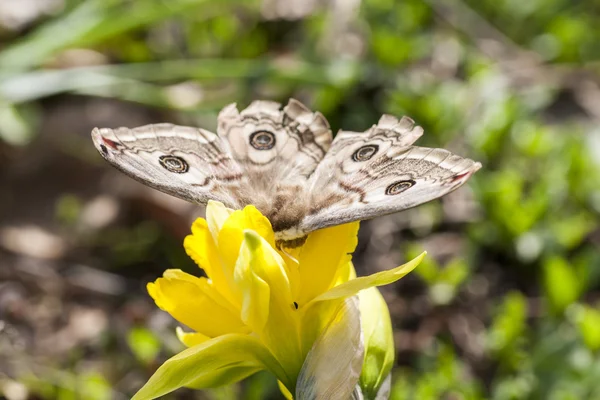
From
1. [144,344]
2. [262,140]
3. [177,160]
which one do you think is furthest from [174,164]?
[144,344]

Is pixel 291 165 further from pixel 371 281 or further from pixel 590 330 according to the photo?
pixel 590 330

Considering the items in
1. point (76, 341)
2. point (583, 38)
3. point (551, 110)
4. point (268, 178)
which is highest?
point (268, 178)

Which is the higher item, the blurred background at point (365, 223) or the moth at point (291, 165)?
the moth at point (291, 165)

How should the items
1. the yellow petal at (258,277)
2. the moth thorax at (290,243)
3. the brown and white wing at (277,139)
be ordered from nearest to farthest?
the yellow petal at (258,277), the moth thorax at (290,243), the brown and white wing at (277,139)

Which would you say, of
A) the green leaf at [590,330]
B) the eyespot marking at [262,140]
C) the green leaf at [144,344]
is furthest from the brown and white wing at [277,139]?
the green leaf at [590,330]

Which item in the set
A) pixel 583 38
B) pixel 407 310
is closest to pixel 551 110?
pixel 583 38

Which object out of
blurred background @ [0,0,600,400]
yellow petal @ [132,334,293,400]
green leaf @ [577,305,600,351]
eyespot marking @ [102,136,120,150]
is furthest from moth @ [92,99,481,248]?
green leaf @ [577,305,600,351]

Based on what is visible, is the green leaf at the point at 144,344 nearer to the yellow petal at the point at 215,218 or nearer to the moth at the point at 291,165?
the moth at the point at 291,165

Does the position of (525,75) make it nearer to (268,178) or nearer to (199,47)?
(199,47)
